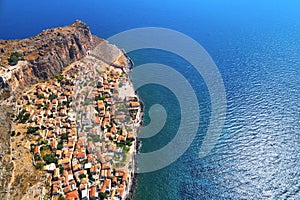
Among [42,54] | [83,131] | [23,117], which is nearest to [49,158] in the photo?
[83,131]

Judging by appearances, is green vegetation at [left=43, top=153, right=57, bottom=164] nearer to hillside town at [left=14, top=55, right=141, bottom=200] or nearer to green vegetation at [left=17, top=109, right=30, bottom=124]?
hillside town at [left=14, top=55, right=141, bottom=200]

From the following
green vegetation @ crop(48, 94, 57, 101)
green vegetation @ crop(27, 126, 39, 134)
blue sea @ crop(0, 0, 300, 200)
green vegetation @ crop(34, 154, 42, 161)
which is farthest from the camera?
green vegetation @ crop(48, 94, 57, 101)

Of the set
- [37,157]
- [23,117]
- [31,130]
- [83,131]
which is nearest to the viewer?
[37,157]

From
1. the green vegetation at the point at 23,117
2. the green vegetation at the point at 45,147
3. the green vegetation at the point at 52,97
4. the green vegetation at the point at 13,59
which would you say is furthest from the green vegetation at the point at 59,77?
the green vegetation at the point at 45,147

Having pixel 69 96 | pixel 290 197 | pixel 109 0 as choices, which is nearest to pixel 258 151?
pixel 290 197

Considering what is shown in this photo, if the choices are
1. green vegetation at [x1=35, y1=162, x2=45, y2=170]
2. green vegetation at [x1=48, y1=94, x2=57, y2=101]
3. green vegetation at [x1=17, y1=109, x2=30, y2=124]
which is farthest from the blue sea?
green vegetation at [x1=17, y1=109, x2=30, y2=124]

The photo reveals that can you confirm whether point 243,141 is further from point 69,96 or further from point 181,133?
point 69,96

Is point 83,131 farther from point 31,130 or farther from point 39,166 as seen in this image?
point 39,166
